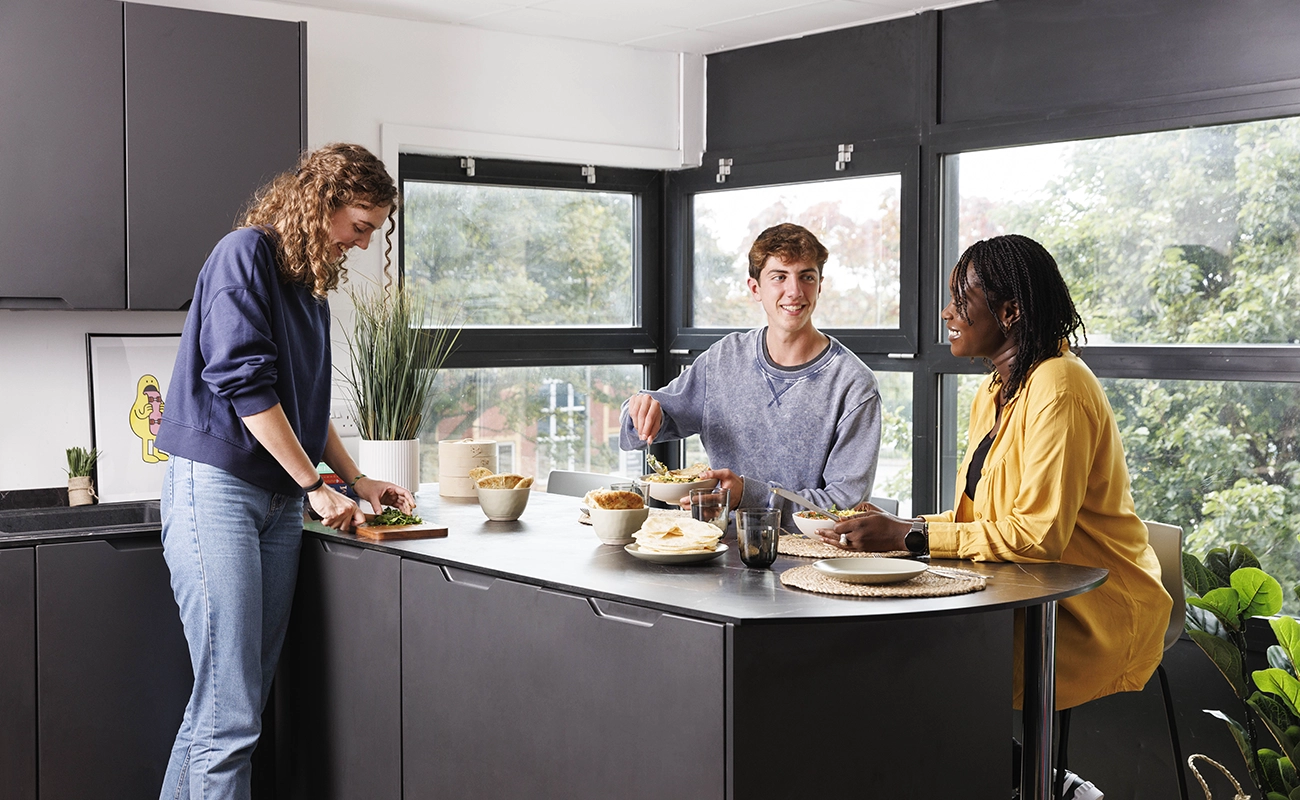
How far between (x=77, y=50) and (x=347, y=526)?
157 centimetres

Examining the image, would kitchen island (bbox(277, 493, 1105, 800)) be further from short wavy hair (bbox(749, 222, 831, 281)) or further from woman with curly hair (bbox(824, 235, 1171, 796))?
short wavy hair (bbox(749, 222, 831, 281))

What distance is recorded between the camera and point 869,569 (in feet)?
7.20

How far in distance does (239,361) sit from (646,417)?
1.07 meters

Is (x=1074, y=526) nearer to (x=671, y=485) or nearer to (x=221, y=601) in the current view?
(x=671, y=485)

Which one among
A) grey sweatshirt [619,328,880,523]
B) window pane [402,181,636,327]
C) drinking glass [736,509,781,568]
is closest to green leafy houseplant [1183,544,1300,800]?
grey sweatshirt [619,328,880,523]

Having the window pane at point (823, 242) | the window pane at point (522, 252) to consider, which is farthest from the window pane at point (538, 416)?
the window pane at point (823, 242)

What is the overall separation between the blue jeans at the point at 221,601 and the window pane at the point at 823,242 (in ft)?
7.92

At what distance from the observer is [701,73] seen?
5031 mm

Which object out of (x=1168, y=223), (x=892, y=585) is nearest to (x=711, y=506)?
(x=892, y=585)

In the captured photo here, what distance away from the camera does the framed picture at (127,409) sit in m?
3.74

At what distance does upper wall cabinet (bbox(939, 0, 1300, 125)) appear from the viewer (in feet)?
11.2

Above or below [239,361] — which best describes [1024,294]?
above

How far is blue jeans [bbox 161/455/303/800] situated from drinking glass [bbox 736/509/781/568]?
3.71 ft

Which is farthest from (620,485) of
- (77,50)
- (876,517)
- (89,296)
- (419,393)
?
(77,50)
